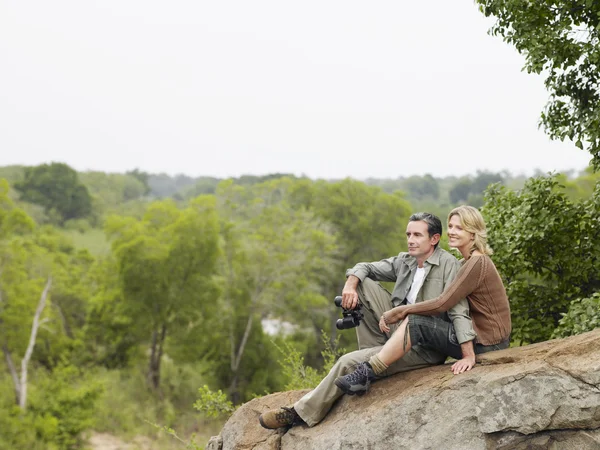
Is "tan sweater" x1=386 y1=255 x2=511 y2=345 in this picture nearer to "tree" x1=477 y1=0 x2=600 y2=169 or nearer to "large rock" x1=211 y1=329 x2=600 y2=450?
"large rock" x1=211 y1=329 x2=600 y2=450

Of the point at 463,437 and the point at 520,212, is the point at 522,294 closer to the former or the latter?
the point at 520,212

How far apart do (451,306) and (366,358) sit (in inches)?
36.4

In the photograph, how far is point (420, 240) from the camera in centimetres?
537

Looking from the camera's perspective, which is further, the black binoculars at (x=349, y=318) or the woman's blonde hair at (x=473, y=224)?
the black binoculars at (x=349, y=318)

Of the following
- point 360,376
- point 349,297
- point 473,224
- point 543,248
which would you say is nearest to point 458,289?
point 473,224

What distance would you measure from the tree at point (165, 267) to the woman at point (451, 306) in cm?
2011

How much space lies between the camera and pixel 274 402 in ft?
21.3

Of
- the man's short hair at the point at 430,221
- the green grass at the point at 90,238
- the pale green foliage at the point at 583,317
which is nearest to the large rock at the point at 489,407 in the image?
the man's short hair at the point at 430,221

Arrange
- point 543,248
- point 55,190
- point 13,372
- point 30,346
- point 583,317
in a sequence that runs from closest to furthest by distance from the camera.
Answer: point 583,317, point 543,248, point 13,372, point 30,346, point 55,190

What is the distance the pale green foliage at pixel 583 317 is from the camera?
648 centimetres

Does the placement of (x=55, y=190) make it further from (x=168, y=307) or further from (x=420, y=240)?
(x=420, y=240)

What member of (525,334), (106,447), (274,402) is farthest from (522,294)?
(106,447)

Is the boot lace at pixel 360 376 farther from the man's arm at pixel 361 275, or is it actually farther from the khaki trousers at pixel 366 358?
the man's arm at pixel 361 275

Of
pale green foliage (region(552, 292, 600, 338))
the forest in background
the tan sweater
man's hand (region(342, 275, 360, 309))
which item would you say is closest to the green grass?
the forest in background
